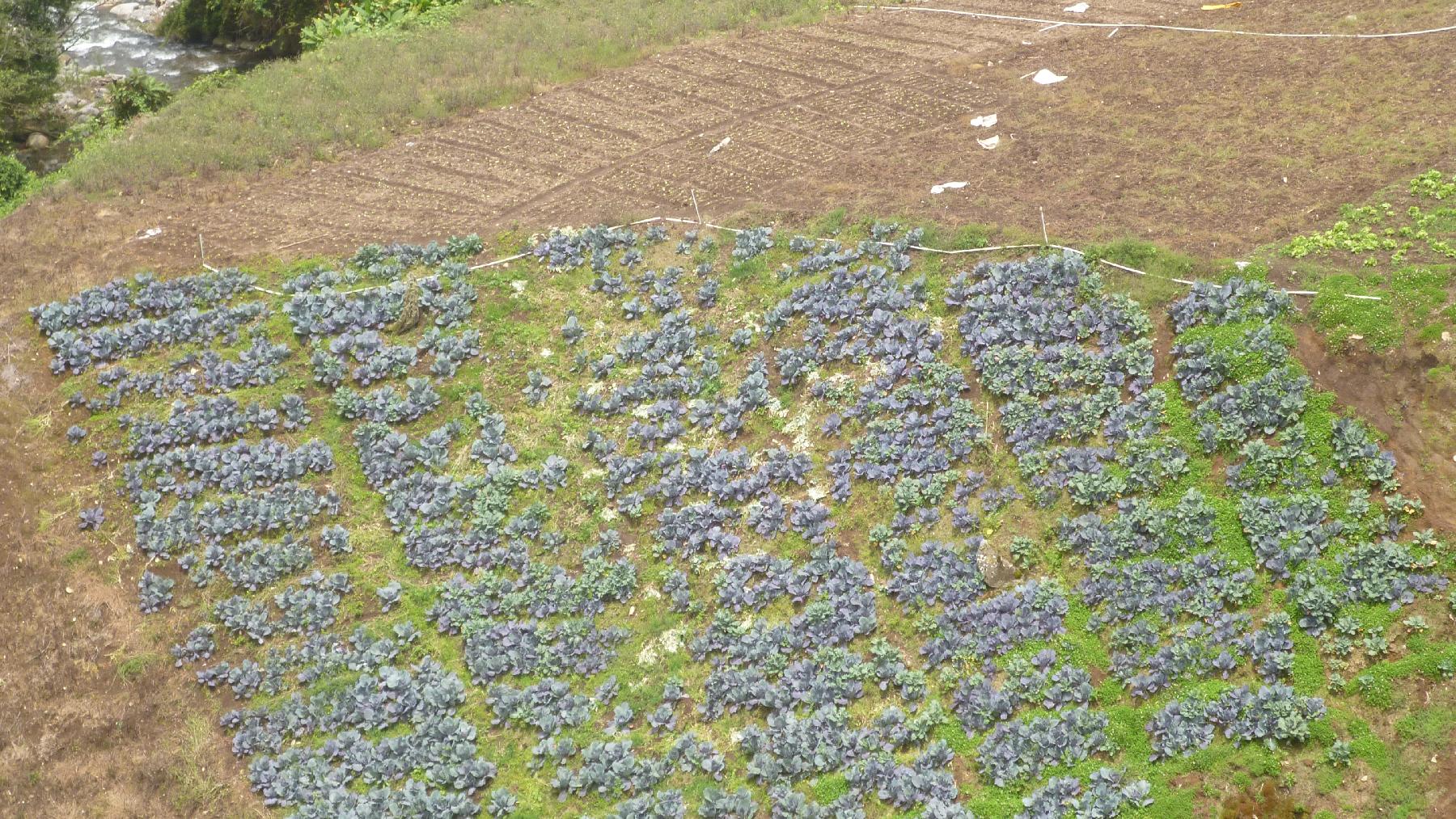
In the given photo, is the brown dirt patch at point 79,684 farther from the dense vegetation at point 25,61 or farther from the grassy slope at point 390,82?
the dense vegetation at point 25,61

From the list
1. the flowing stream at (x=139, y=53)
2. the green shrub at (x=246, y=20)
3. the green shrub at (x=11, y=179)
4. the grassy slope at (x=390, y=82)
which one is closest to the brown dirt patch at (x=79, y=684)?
the grassy slope at (x=390, y=82)

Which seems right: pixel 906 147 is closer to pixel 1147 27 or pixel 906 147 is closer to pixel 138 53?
pixel 1147 27

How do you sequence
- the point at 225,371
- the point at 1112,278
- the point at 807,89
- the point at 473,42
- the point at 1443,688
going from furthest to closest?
1. the point at 473,42
2. the point at 807,89
3. the point at 225,371
4. the point at 1112,278
5. the point at 1443,688

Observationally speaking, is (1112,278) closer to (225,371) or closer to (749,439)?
(749,439)

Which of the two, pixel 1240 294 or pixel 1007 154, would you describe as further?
pixel 1007 154

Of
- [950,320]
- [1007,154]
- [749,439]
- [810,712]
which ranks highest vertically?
[1007,154]

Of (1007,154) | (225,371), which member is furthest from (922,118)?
(225,371)

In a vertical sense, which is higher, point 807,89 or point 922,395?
point 807,89
